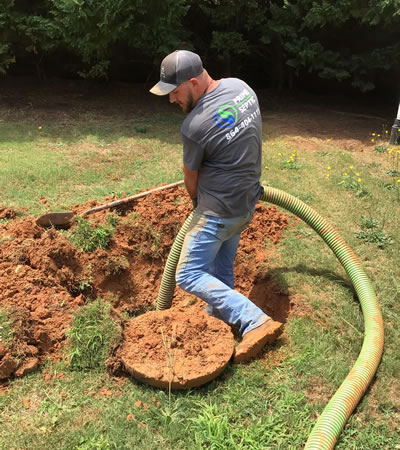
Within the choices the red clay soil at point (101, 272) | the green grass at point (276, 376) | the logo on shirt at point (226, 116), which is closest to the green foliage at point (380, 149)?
the green grass at point (276, 376)

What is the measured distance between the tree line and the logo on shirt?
21.0ft

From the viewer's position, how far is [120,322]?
3.39 metres

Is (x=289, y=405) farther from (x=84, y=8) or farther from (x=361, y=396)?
(x=84, y=8)

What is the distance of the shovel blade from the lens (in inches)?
185

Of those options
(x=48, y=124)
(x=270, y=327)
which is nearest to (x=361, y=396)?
(x=270, y=327)

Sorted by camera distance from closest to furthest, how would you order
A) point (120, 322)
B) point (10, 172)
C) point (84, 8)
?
point (120, 322) < point (10, 172) < point (84, 8)

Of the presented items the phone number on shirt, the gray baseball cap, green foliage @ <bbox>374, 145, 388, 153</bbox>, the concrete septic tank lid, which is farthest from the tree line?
the concrete septic tank lid

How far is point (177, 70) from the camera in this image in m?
2.92

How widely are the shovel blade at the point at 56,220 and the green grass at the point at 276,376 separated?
63cm

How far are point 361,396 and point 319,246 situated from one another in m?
2.06

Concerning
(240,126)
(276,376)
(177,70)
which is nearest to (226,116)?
(240,126)

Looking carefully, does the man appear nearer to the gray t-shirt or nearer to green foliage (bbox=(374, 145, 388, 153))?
the gray t-shirt

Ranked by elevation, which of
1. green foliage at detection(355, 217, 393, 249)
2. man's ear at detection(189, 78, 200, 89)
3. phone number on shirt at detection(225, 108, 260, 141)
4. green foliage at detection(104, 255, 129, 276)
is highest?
man's ear at detection(189, 78, 200, 89)

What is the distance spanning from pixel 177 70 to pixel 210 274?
1650 mm
